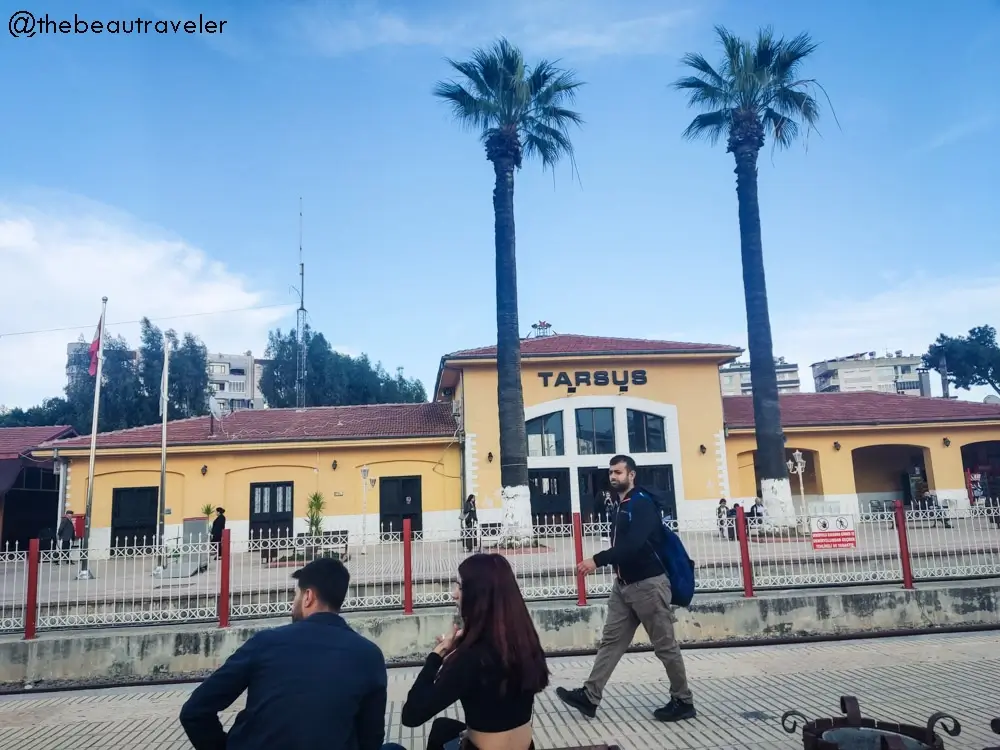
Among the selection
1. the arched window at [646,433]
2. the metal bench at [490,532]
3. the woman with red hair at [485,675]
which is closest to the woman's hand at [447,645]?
the woman with red hair at [485,675]

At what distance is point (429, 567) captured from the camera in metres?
8.98

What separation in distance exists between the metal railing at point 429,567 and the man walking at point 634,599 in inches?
129

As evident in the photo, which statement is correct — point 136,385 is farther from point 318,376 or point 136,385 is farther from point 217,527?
point 217,527

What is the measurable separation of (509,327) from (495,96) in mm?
6165

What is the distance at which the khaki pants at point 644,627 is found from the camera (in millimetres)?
4840

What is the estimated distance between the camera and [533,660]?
2688 millimetres

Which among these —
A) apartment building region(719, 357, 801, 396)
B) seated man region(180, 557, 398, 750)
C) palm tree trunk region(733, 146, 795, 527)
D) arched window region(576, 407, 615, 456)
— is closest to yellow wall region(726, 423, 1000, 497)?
arched window region(576, 407, 615, 456)

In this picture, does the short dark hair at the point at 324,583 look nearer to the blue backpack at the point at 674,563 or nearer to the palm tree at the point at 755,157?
the blue backpack at the point at 674,563

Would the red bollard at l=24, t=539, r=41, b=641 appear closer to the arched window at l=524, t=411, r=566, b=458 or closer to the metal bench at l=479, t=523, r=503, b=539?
the metal bench at l=479, t=523, r=503, b=539

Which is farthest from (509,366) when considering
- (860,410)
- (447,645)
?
(860,410)

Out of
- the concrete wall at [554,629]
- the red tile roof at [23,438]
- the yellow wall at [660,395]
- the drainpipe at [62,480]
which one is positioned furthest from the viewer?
the red tile roof at [23,438]

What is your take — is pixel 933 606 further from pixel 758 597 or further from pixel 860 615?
pixel 758 597

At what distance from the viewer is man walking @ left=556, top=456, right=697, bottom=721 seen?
4.81 m

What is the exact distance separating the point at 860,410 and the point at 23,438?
30.3 m
